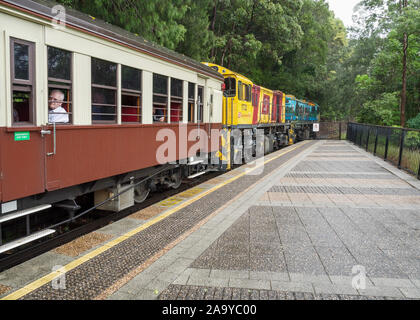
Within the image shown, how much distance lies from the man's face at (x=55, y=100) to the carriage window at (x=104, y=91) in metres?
0.64

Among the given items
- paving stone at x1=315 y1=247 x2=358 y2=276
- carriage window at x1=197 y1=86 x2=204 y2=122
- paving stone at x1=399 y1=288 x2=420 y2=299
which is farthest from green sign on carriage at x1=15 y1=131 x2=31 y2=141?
carriage window at x1=197 y1=86 x2=204 y2=122

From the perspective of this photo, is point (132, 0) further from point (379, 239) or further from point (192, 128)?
point (379, 239)

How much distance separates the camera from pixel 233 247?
15.8ft

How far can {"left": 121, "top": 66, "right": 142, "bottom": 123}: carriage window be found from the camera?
A: 596 cm

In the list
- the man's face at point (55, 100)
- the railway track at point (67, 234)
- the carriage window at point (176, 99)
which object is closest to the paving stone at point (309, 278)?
the railway track at point (67, 234)

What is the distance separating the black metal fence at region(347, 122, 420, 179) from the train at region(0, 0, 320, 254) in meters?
7.05

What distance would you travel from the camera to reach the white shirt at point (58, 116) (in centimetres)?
452

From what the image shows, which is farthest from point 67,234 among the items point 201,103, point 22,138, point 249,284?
point 201,103

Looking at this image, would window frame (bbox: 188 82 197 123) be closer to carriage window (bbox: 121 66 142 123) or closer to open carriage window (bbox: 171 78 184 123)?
open carriage window (bbox: 171 78 184 123)

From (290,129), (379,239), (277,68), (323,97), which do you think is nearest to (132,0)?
(379,239)

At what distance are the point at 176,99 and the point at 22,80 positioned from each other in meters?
4.13

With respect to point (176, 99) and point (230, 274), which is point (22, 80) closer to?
point (230, 274)

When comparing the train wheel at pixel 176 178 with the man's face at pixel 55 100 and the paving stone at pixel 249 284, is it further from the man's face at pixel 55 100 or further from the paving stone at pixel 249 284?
the paving stone at pixel 249 284

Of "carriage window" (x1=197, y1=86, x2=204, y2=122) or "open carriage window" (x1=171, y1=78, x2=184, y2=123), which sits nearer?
"open carriage window" (x1=171, y1=78, x2=184, y2=123)
